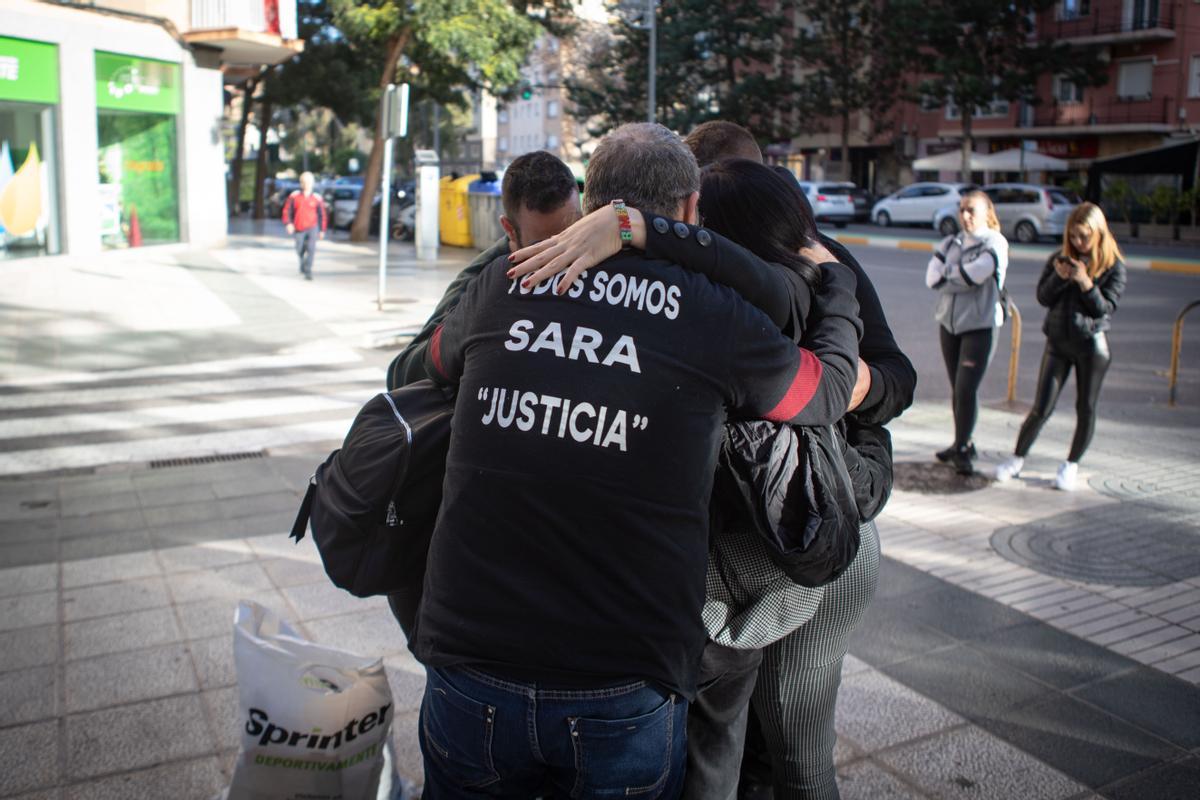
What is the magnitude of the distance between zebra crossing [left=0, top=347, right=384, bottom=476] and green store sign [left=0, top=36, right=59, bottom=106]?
1074 cm

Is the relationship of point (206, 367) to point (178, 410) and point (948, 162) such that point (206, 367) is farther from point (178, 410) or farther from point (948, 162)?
point (948, 162)

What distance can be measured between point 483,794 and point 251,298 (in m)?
14.9

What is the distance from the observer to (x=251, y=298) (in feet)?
52.0

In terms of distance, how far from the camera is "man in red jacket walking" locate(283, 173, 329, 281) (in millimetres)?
18219

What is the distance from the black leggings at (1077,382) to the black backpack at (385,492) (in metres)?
5.24

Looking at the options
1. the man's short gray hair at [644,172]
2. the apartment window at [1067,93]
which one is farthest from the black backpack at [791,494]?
the apartment window at [1067,93]

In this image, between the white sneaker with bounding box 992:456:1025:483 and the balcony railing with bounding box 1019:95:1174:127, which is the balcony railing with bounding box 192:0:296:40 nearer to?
the white sneaker with bounding box 992:456:1025:483

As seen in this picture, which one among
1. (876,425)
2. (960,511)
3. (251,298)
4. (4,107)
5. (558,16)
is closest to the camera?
(876,425)

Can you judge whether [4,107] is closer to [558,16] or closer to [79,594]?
[558,16]

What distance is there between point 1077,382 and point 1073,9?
144ft

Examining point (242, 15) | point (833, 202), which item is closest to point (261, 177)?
point (242, 15)

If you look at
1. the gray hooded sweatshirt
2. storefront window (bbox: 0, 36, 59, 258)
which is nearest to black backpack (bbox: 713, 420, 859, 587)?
the gray hooded sweatshirt

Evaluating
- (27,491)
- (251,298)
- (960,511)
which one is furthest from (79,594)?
(251,298)

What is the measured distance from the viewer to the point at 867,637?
175 inches
